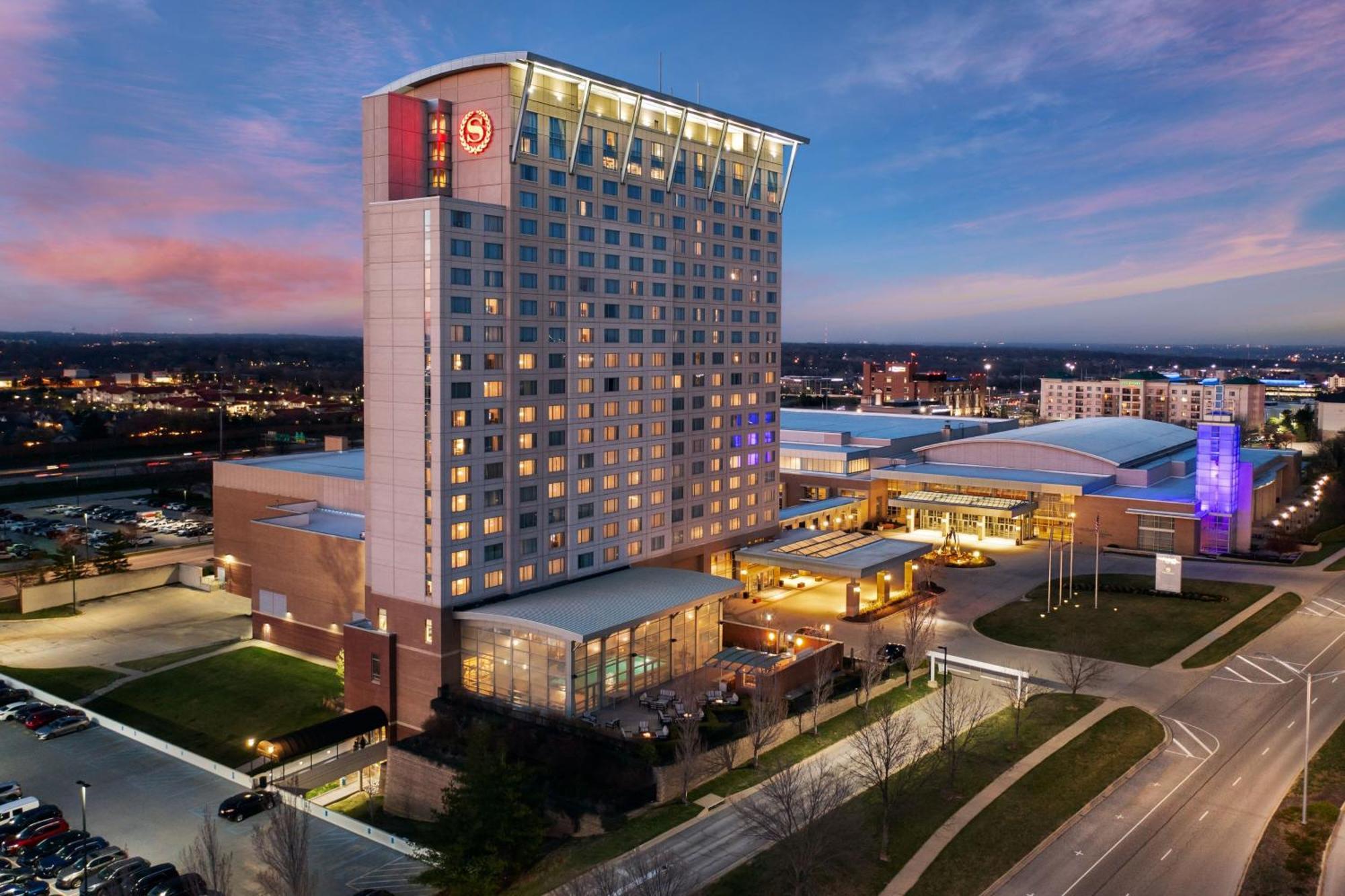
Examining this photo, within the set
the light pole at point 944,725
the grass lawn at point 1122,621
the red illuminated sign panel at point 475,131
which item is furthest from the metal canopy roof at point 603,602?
the red illuminated sign panel at point 475,131

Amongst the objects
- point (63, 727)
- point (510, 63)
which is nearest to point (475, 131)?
point (510, 63)

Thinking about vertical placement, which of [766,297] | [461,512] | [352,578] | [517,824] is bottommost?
[517,824]

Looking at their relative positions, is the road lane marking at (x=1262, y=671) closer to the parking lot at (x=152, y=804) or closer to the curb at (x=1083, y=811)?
the curb at (x=1083, y=811)

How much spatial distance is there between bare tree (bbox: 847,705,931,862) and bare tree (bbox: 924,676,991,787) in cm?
138

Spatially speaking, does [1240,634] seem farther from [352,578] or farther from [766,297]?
[352,578]

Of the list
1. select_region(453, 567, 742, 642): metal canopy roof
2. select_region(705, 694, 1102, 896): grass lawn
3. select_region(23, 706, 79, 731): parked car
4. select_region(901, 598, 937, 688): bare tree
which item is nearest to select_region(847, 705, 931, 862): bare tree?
select_region(705, 694, 1102, 896): grass lawn

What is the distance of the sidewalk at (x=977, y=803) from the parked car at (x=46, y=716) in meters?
52.4

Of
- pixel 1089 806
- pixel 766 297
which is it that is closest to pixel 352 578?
pixel 766 297

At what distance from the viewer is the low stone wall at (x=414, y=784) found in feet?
160

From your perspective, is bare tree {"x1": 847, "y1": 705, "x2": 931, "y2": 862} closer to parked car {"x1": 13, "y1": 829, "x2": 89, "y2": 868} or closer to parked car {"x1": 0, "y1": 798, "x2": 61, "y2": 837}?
parked car {"x1": 13, "y1": 829, "x2": 89, "y2": 868}

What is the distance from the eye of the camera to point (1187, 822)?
3938 centimetres

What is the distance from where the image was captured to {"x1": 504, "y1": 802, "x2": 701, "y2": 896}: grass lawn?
124 ft

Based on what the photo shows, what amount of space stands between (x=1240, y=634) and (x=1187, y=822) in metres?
33.0

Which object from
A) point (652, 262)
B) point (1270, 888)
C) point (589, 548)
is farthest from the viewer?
point (652, 262)
